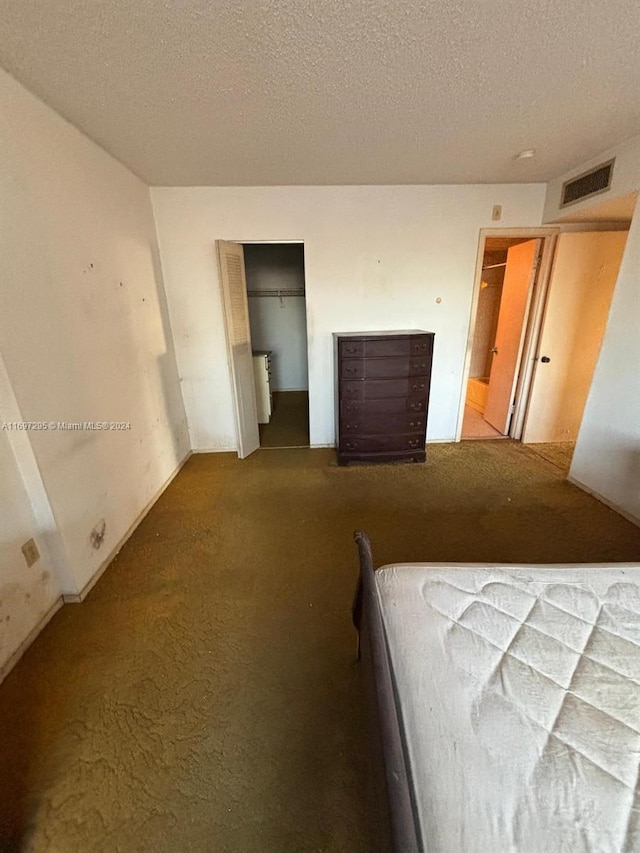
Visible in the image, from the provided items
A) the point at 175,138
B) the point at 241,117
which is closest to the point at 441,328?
the point at 241,117

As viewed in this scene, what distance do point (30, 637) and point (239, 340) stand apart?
8.25 feet

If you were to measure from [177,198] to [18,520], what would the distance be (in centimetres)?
280

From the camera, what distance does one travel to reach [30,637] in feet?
5.34

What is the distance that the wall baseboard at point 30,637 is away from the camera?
1.50m

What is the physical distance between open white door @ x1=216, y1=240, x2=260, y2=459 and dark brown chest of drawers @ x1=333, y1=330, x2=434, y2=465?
90cm

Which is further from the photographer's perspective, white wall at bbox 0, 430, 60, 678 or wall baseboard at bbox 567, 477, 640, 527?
wall baseboard at bbox 567, 477, 640, 527

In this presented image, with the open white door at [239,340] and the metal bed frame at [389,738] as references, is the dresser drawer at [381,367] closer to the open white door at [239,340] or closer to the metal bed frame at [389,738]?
the open white door at [239,340]

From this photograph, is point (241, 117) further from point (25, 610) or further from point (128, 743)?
point (128, 743)

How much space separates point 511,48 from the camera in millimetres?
1415

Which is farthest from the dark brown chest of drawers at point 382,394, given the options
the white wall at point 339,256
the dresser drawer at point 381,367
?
the white wall at point 339,256

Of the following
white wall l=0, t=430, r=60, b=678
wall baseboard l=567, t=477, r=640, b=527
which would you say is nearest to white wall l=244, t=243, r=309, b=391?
wall baseboard l=567, t=477, r=640, b=527

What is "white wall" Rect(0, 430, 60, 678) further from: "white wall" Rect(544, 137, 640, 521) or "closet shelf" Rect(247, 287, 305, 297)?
"closet shelf" Rect(247, 287, 305, 297)

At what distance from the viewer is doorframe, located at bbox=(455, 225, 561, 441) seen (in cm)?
321

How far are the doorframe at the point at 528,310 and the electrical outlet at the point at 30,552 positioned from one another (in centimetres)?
359
